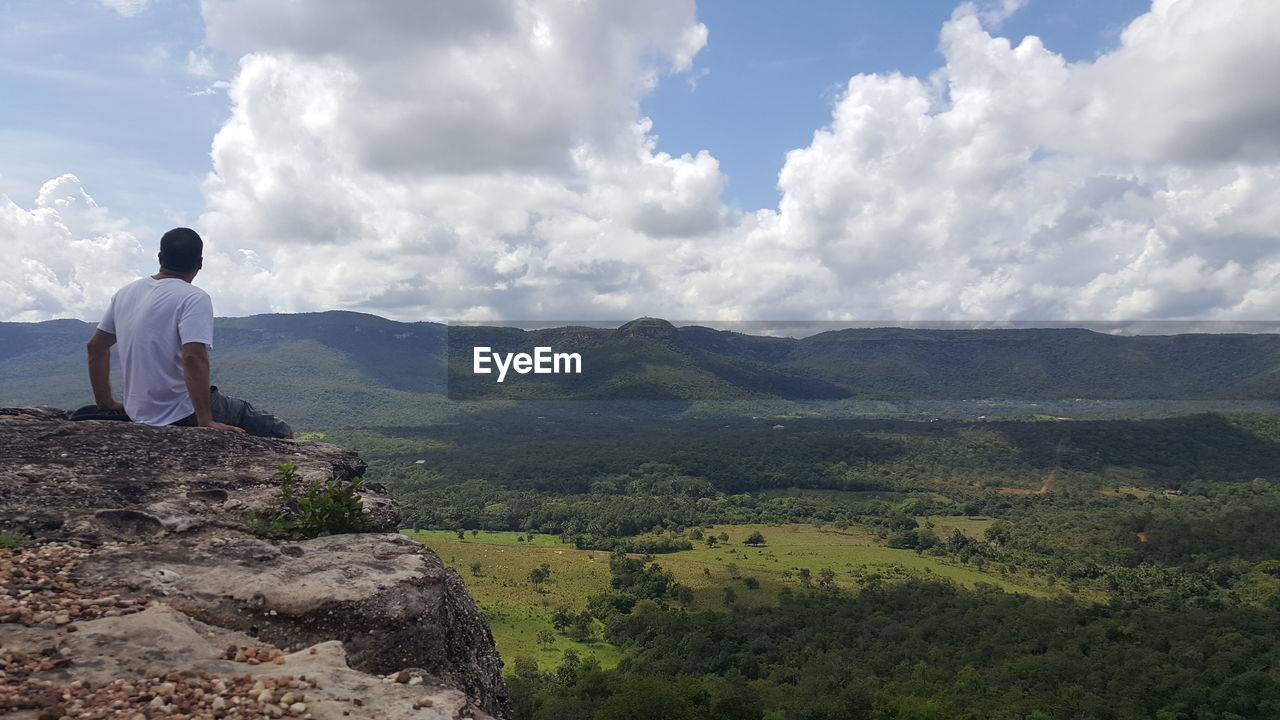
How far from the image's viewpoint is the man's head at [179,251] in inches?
329

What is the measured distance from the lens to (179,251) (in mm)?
8391

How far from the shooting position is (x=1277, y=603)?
232 ft

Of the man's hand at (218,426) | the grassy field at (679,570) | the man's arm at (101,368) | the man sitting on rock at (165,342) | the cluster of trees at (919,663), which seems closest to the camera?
the man sitting on rock at (165,342)

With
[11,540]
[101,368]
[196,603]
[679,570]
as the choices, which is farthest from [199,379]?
[679,570]

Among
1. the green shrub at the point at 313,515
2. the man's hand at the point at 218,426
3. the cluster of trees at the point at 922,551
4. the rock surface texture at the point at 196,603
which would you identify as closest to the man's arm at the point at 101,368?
the rock surface texture at the point at 196,603

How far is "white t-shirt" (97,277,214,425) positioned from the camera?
7.98 m

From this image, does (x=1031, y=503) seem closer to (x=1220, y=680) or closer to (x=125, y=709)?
(x=1220, y=680)

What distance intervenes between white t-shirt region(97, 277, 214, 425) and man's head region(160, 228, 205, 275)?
20cm

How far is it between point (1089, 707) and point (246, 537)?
58152 mm

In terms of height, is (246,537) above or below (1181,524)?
above

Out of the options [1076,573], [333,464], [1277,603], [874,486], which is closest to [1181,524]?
[1076,573]

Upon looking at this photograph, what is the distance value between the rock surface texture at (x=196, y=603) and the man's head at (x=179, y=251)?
206 centimetres

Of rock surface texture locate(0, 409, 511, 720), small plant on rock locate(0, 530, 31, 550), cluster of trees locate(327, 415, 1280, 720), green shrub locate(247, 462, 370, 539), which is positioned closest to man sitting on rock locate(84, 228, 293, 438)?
rock surface texture locate(0, 409, 511, 720)

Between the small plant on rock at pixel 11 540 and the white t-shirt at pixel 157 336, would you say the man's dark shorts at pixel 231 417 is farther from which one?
the small plant on rock at pixel 11 540
